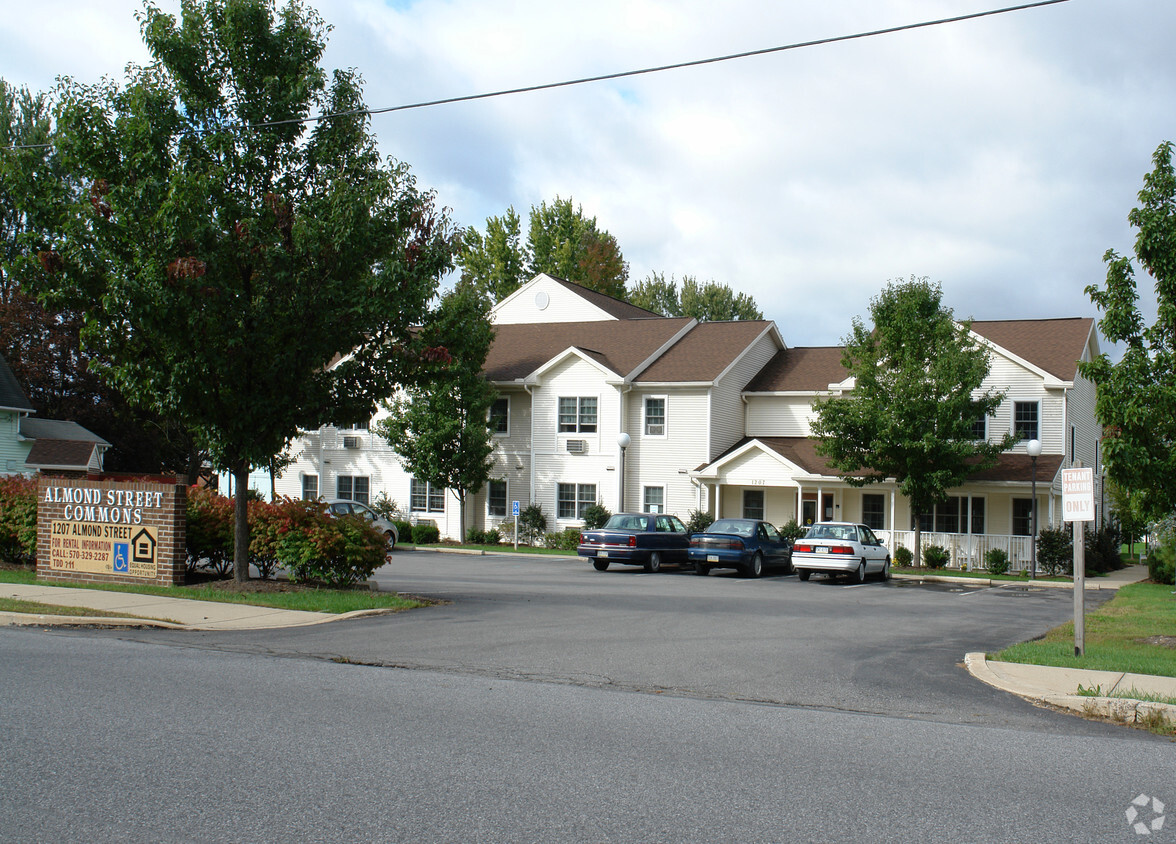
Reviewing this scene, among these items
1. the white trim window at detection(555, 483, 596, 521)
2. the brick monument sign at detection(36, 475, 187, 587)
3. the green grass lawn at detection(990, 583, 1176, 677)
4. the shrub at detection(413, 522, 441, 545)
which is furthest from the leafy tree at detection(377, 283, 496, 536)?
the green grass lawn at detection(990, 583, 1176, 677)

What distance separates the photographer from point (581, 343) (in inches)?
1594

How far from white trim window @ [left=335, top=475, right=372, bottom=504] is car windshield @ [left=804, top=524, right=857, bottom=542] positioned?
21.1m

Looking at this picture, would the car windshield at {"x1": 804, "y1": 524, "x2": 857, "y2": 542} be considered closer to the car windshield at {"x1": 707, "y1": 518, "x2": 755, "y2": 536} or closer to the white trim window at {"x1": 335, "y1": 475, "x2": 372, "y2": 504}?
the car windshield at {"x1": 707, "y1": 518, "x2": 755, "y2": 536}

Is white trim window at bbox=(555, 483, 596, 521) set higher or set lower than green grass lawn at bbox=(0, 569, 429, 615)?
higher

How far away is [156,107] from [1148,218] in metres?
14.8

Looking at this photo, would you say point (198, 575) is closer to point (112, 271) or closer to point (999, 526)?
point (112, 271)

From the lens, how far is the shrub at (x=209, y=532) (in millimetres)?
18109

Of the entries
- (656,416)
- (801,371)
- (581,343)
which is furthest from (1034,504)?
(581,343)

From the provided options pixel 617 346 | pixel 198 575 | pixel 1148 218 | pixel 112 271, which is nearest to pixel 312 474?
pixel 617 346

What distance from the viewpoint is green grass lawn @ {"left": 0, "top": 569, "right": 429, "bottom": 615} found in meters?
15.3

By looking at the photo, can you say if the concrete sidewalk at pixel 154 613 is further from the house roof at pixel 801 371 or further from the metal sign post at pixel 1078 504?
the house roof at pixel 801 371

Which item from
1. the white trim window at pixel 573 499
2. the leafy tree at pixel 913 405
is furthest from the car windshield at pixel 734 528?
the white trim window at pixel 573 499

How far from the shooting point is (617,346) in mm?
39562

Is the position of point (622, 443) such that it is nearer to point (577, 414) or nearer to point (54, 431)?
point (577, 414)
